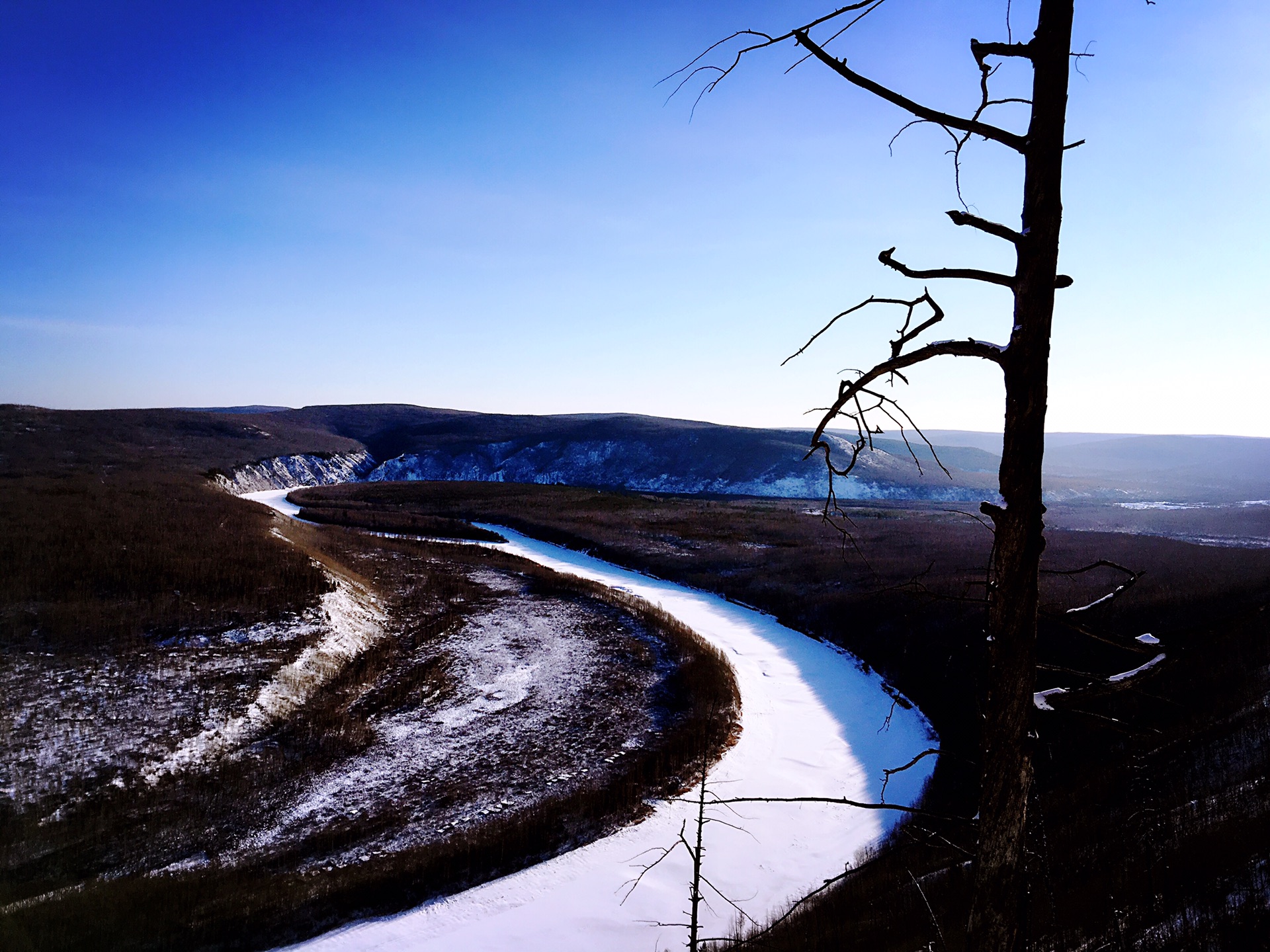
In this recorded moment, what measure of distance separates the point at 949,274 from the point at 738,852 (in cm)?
1251

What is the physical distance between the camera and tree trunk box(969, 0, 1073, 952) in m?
2.17

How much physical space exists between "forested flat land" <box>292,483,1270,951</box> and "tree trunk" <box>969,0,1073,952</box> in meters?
0.11

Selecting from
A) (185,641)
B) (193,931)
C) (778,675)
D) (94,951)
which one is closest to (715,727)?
(778,675)

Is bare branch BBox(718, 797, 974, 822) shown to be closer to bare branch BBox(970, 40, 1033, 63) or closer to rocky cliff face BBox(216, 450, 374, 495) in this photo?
bare branch BBox(970, 40, 1033, 63)

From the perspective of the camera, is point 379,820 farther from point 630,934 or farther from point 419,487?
point 419,487

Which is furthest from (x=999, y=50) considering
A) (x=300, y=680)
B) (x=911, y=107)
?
(x=300, y=680)

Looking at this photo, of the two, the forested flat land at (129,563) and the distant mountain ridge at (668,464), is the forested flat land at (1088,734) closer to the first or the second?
the forested flat land at (129,563)

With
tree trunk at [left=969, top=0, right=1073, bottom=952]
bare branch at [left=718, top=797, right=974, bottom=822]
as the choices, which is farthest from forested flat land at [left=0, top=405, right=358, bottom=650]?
tree trunk at [left=969, top=0, right=1073, bottom=952]

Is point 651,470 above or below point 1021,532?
below

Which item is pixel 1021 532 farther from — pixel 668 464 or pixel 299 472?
pixel 668 464

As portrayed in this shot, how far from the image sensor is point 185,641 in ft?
61.2

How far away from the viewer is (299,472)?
308 feet

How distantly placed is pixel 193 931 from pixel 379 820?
135 inches

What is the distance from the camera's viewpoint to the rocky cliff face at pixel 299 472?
255ft
